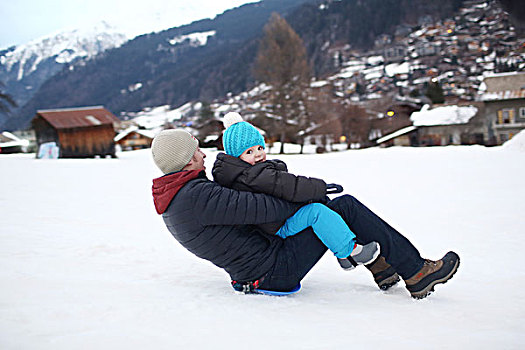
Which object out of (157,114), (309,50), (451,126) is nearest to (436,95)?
(451,126)

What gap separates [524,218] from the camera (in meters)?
5.56

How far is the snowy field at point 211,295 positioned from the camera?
191 cm

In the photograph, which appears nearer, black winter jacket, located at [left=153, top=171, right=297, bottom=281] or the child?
black winter jacket, located at [left=153, top=171, right=297, bottom=281]

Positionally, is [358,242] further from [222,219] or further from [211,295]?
[211,295]

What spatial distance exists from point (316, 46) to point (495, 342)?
155833mm

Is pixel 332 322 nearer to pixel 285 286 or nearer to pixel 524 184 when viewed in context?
pixel 285 286

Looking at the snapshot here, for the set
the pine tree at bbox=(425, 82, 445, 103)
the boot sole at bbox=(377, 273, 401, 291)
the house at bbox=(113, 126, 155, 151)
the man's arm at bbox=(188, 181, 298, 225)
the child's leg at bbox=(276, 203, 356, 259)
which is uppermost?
the pine tree at bbox=(425, 82, 445, 103)

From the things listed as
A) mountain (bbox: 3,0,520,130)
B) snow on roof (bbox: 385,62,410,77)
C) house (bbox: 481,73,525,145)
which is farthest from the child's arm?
mountain (bbox: 3,0,520,130)

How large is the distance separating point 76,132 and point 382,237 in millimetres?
26956

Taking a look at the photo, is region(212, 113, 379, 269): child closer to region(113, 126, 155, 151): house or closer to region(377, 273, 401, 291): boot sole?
region(377, 273, 401, 291): boot sole

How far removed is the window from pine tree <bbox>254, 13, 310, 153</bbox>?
54.4ft

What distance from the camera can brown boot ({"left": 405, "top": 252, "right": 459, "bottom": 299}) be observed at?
2.47 m

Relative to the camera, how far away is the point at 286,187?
96.0 inches

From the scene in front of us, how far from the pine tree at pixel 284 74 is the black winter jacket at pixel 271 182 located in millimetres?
30953
